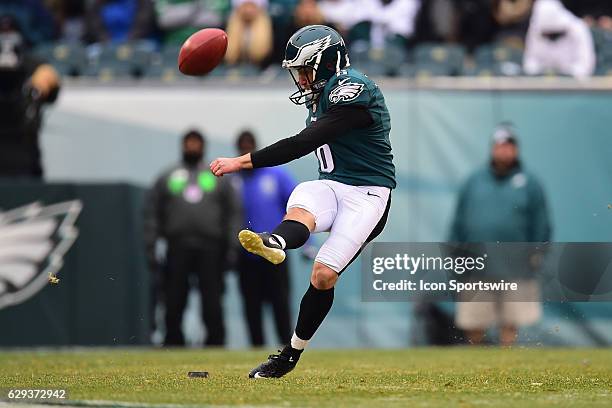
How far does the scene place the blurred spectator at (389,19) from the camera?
41.2ft

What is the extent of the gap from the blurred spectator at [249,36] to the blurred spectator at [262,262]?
4.78 feet

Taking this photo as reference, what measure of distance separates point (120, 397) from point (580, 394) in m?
2.12

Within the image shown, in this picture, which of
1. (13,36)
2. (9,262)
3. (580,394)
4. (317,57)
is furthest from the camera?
(13,36)

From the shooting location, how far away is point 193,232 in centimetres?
1073

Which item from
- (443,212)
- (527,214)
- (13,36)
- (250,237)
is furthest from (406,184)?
(250,237)

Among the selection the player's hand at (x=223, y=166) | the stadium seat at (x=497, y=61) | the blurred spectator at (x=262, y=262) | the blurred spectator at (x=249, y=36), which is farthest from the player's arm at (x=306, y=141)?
the blurred spectator at (x=249, y=36)

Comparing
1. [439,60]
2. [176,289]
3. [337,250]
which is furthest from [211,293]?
[337,250]

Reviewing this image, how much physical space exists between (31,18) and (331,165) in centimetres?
693

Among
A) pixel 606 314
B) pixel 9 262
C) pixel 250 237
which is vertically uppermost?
pixel 250 237

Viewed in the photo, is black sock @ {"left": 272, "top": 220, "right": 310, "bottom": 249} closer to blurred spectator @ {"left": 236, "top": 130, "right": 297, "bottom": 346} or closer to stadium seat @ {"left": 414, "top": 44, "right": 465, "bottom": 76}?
blurred spectator @ {"left": 236, "top": 130, "right": 297, "bottom": 346}

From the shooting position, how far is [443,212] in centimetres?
1086

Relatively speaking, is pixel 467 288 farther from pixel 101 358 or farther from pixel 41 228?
pixel 41 228

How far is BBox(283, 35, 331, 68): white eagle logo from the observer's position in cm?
662

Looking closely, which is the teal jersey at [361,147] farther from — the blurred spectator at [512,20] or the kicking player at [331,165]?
the blurred spectator at [512,20]
